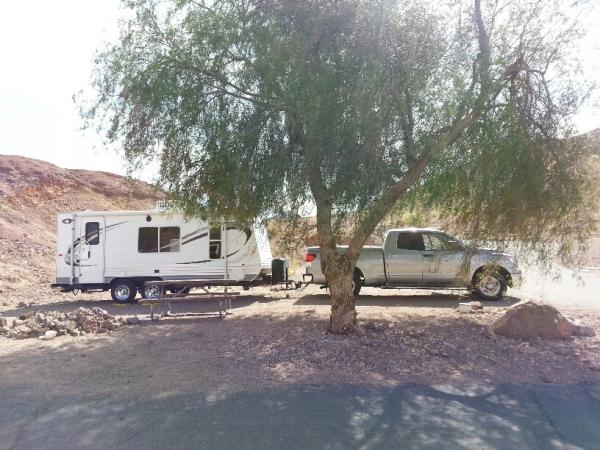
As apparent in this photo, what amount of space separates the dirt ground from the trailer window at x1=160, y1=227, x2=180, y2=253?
470cm

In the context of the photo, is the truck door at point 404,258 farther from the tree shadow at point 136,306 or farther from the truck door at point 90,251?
the truck door at point 90,251

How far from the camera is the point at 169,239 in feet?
54.5

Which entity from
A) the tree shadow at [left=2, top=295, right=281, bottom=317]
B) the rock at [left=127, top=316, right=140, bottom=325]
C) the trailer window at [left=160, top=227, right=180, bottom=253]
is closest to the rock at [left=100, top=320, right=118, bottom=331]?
the rock at [left=127, top=316, right=140, bottom=325]

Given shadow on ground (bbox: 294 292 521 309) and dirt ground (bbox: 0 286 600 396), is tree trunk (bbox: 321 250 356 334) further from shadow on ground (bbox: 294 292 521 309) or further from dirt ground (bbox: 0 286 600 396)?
shadow on ground (bbox: 294 292 521 309)

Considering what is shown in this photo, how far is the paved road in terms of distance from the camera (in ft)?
16.8

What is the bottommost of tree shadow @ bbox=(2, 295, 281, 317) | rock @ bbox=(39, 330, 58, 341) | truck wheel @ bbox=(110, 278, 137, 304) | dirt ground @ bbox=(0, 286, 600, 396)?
dirt ground @ bbox=(0, 286, 600, 396)

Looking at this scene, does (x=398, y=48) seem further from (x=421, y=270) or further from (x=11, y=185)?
(x=11, y=185)

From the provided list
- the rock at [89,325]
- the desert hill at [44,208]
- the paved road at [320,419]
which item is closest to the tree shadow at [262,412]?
the paved road at [320,419]

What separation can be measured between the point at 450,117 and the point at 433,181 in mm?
1133

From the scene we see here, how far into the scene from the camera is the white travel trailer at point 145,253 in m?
16.4

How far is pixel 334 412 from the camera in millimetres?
5887

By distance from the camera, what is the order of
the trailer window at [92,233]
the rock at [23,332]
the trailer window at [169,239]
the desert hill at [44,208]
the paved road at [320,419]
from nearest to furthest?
the paved road at [320,419], the rock at [23,332], the desert hill at [44,208], the trailer window at [169,239], the trailer window at [92,233]

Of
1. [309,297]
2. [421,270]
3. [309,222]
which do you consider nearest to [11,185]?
[309,297]

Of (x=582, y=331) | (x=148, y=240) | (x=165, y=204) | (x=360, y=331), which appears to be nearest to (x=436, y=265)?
(x=582, y=331)
